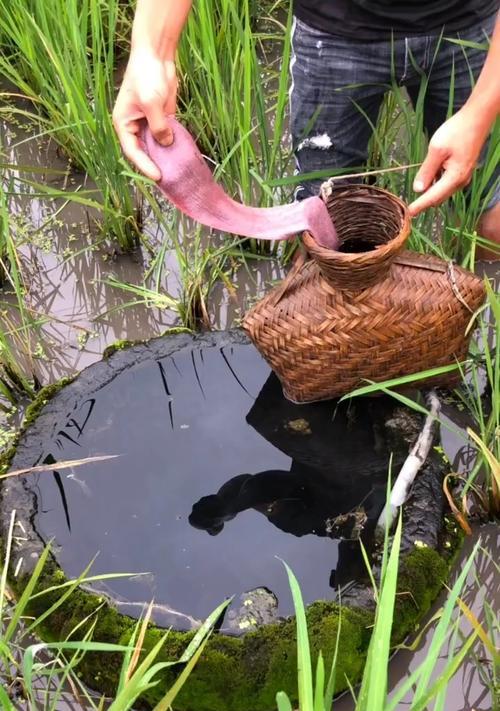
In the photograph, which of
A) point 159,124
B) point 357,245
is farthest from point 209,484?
point 159,124

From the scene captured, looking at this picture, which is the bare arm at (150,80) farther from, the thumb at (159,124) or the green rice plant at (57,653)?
the green rice plant at (57,653)

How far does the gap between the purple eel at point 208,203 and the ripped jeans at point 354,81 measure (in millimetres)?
482

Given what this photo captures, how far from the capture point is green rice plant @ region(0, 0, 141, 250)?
170cm

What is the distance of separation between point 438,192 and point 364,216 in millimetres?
143

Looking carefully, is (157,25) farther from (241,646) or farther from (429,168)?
(241,646)

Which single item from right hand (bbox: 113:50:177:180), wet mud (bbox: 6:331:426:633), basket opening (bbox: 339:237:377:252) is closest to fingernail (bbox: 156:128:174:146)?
right hand (bbox: 113:50:177:180)

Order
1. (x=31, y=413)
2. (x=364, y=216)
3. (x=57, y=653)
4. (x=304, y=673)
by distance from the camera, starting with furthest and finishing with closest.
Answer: (x=31, y=413) < (x=364, y=216) < (x=57, y=653) < (x=304, y=673)

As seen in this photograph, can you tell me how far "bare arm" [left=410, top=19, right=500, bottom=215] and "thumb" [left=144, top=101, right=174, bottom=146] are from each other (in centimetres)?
42

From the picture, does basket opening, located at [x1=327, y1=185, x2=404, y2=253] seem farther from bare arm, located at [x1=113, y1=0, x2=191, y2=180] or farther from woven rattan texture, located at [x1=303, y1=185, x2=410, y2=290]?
bare arm, located at [x1=113, y1=0, x2=191, y2=180]

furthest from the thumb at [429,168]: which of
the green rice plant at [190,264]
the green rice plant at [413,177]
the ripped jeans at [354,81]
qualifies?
the green rice plant at [190,264]

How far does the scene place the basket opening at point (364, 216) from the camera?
1290mm

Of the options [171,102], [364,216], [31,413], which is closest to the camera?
[171,102]

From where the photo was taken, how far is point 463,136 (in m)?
1.24

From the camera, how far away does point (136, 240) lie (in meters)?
1.99
